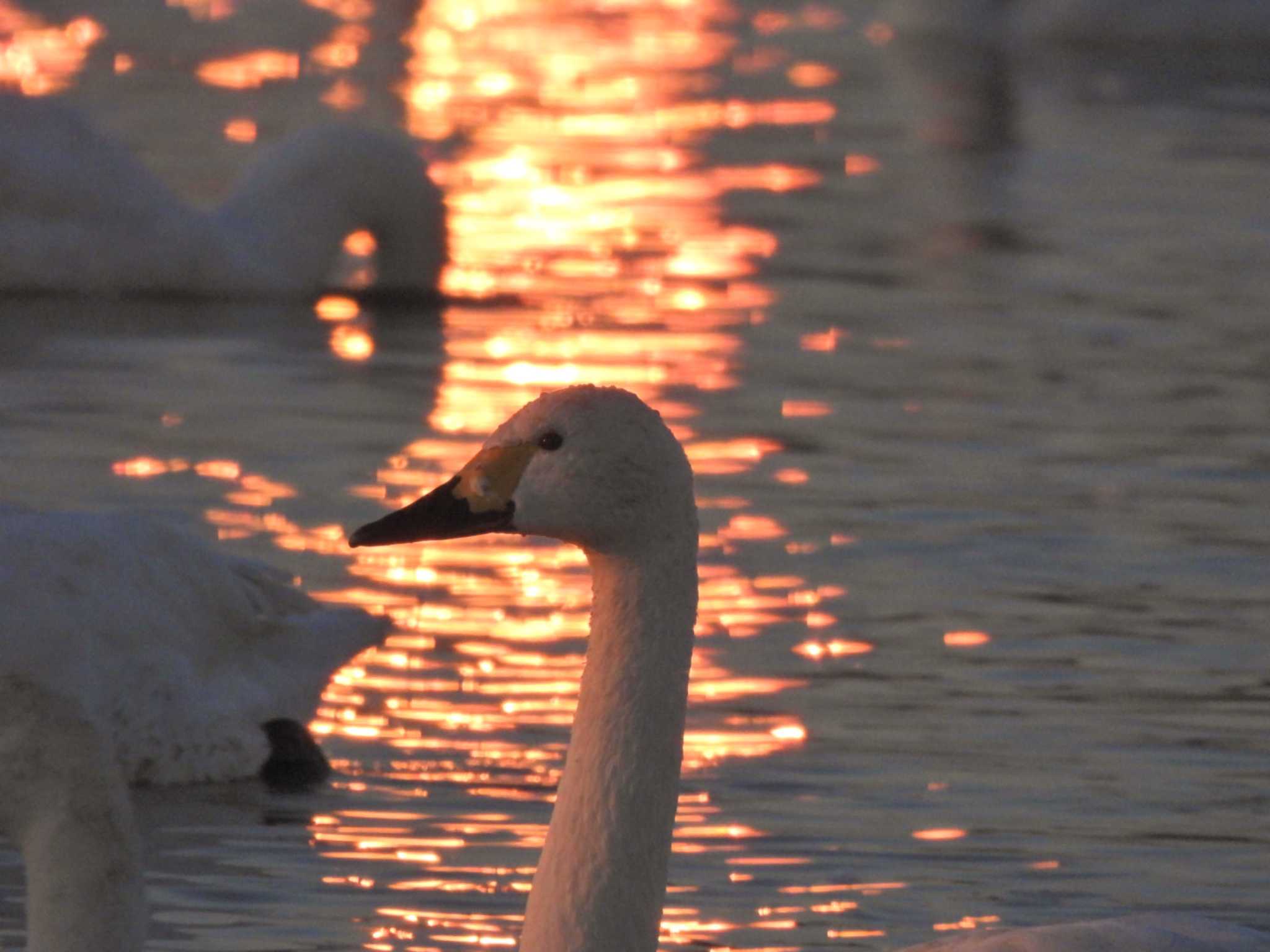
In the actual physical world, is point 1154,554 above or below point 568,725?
above

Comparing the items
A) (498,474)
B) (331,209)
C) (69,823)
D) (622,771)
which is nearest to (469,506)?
(498,474)

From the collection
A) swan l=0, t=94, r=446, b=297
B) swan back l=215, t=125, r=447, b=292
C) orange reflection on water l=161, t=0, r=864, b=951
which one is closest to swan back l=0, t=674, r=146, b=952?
orange reflection on water l=161, t=0, r=864, b=951

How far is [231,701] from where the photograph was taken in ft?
28.0

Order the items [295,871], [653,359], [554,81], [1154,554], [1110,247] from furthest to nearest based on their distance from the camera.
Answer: [554,81] < [1110,247] < [653,359] < [1154,554] < [295,871]

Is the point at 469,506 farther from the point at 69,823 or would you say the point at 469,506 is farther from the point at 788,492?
the point at 788,492

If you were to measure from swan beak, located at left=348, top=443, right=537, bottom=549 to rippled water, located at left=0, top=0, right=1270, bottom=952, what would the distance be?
5.30 ft

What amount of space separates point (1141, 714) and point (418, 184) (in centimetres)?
776

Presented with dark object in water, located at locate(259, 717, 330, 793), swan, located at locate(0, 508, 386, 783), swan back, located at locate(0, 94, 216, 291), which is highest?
swan back, located at locate(0, 94, 216, 291)

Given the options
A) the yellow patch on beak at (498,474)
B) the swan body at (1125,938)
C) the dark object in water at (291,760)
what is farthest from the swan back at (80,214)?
the swan body at (1125,938)

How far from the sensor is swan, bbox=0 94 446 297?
50.3 feet

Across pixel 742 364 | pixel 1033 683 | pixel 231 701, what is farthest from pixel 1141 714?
pixel 742 364

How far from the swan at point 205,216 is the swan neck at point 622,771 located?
33.3 ft

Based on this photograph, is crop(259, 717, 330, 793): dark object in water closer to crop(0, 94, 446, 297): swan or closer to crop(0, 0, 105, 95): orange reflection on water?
crop(0, 94, 446, 297): swan

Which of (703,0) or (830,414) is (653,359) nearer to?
(830,414)
